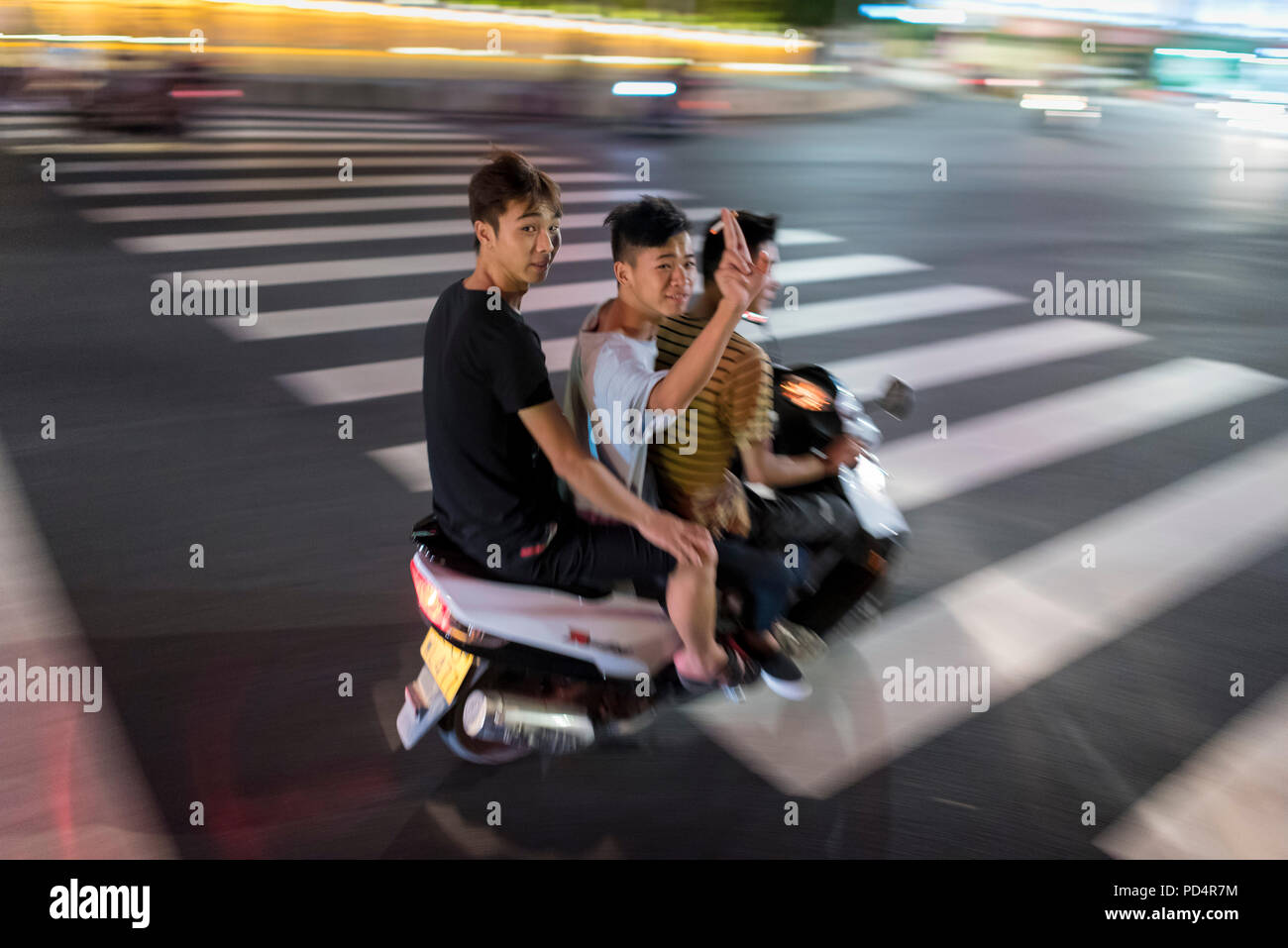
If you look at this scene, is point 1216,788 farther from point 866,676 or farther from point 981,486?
point 981,486

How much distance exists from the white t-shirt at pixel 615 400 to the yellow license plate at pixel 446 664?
0.68 meters

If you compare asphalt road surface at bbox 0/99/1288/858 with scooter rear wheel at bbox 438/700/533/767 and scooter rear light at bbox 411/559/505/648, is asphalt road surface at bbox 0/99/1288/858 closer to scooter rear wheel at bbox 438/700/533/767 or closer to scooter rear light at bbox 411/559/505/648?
scooter rear wheel at bbox 438/700/533/767

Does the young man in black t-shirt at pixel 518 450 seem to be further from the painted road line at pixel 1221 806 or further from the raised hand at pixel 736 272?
the painted road line at pixel 1221 806

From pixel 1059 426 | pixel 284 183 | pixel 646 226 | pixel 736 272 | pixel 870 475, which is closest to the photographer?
pixel 736 272

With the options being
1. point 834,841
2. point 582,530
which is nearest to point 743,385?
point 582,530

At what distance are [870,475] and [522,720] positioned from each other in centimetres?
149

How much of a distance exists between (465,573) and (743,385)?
36.7 inches

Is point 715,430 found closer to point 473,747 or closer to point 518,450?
point 518,450

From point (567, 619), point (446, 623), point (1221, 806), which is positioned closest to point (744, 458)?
point (567, 619)

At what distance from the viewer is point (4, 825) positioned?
3314 mm

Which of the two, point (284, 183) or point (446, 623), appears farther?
point (284, 183)

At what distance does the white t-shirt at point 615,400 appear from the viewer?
3.03 meters

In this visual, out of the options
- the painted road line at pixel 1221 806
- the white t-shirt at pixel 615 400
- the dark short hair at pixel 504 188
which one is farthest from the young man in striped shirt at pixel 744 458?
the painted road line at pixel 1221 806

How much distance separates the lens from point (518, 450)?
3104 millimetres
